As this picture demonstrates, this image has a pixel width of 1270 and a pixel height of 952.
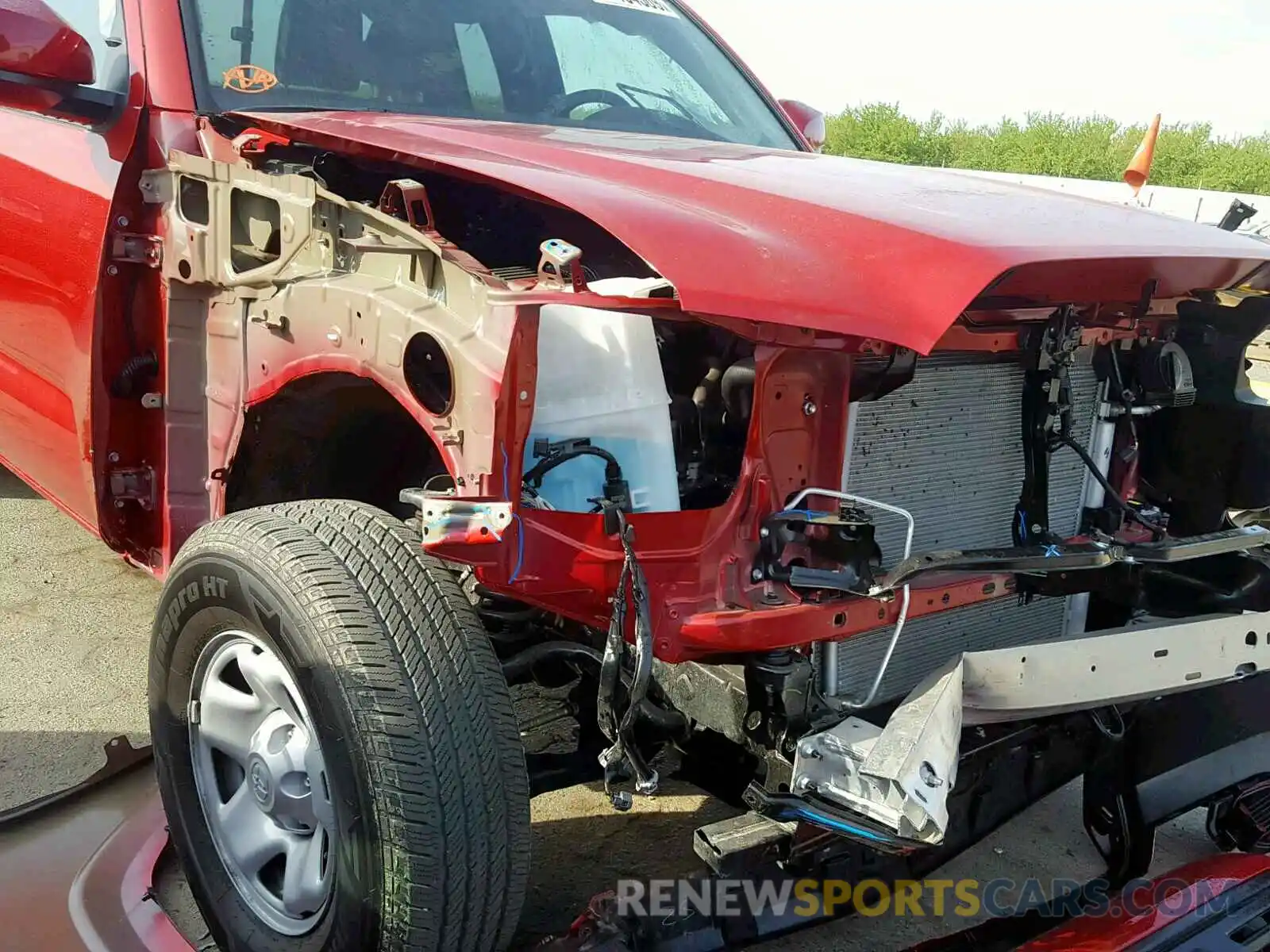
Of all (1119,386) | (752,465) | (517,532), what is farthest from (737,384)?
(1119,386)

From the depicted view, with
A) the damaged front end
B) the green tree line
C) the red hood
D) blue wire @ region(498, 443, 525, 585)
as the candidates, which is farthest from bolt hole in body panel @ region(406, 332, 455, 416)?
the green tree line

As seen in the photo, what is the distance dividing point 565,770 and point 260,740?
599 millimetres

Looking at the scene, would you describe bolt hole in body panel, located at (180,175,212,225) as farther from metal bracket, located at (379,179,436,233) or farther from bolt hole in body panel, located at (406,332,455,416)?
bolt hole in body panel, located at (406,332,455,416)

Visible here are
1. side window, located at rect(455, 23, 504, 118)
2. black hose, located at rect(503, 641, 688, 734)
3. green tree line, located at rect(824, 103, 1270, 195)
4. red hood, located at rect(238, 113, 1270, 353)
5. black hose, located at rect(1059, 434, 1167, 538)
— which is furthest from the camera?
green tree line, located at rect(824, 103, 1270, 195)

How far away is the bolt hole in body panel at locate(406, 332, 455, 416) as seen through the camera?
1814mm

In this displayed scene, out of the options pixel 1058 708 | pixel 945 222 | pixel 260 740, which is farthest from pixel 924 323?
pixel 260 740

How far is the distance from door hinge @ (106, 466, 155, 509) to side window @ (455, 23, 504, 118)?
126 centimetres

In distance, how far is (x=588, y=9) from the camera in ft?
10.7

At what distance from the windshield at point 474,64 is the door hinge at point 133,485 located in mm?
925

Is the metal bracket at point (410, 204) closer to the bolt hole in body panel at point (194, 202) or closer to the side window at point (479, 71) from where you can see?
the bolt hole in body panel at point (194, 202)

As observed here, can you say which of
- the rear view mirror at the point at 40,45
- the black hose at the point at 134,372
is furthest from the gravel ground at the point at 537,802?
the rear view mirror at the point at 40,45

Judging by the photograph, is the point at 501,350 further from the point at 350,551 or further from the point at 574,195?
the point at 350,551

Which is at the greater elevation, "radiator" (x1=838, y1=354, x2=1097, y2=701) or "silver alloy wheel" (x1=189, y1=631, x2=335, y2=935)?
"radiator" (x1=838, y1=354, x2=1097, y2=701)

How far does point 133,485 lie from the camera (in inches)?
110
